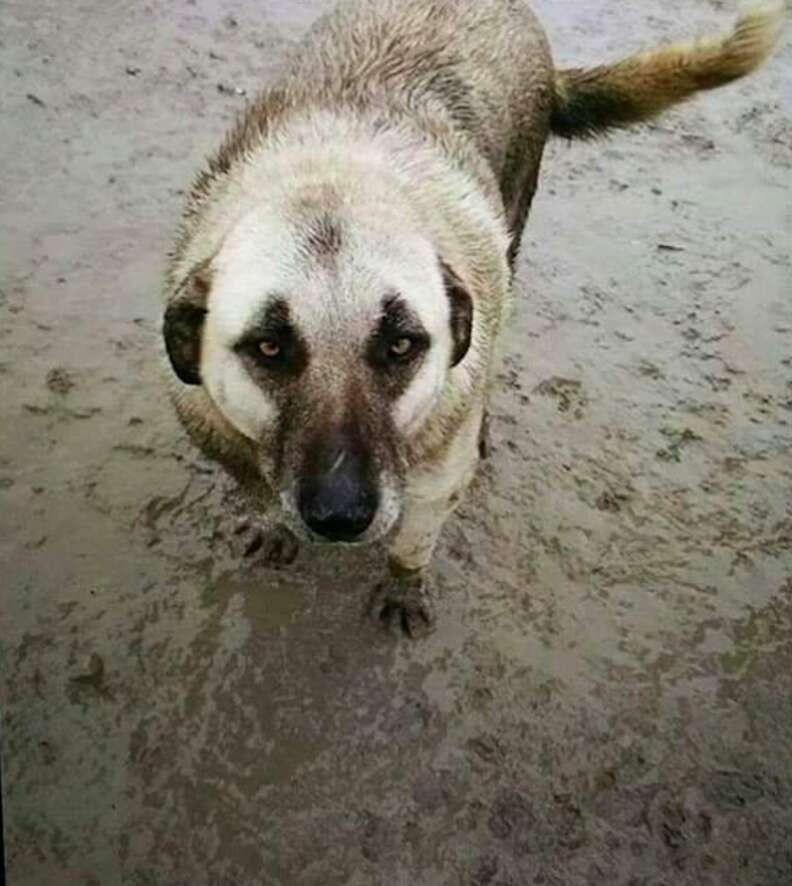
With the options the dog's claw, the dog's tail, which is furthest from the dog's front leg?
the dog's tail

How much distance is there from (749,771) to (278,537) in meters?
1.39

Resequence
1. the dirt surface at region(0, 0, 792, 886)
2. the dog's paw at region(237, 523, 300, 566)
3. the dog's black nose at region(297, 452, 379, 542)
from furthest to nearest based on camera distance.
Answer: the dog's paw at region(237, 523, 300, 566) → the dirt surface at region(0, 0, 792, 886) → the dog's black nose at region(297, 452, 379, 542)

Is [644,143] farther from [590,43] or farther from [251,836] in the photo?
[251,836]

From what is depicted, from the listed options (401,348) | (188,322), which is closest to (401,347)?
(401,348)

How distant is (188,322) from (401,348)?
467mm

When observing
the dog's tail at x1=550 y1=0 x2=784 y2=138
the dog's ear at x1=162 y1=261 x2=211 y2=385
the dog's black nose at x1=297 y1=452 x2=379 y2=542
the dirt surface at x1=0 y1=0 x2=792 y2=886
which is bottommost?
the dirt surface at x1=0 y1=0 x2=792 y2=886

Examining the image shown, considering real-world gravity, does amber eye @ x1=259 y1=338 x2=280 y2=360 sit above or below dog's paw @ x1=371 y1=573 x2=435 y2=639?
above

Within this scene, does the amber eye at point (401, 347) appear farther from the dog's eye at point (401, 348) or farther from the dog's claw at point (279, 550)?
the dog's claw at point (279, 550)

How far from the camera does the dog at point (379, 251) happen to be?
2221 mm

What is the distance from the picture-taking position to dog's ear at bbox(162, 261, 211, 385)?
7.73 ft

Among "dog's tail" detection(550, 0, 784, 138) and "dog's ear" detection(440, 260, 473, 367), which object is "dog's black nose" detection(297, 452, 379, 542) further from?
"dog's tail" detection(550, 0, 784, 138)

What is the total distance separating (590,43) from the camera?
17.9 ft

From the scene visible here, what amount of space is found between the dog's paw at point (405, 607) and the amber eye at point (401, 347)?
941 mm

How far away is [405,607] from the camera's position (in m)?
3.08
